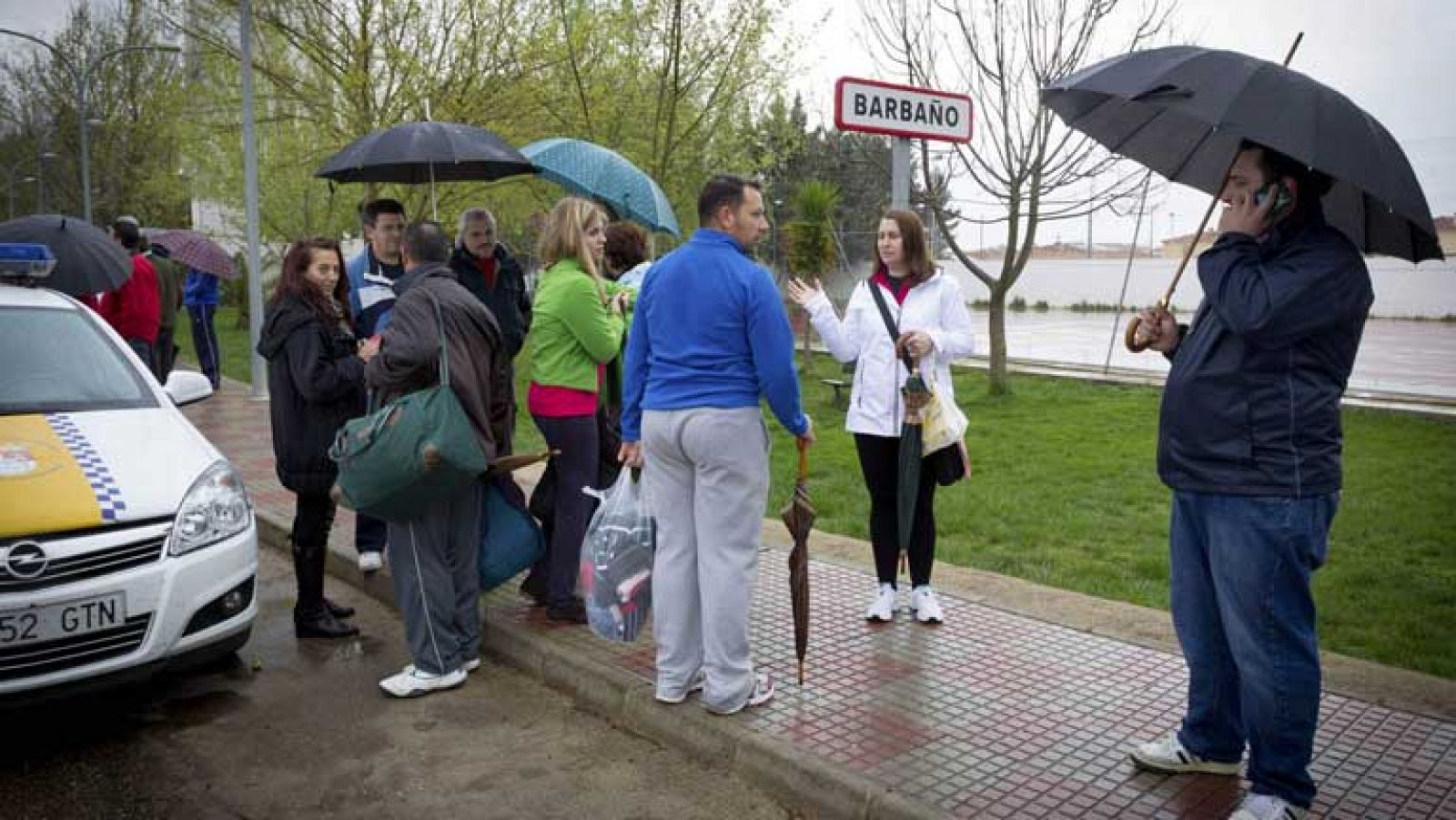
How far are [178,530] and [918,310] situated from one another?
326 cm

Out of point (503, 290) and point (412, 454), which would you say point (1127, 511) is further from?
point (412, 454)

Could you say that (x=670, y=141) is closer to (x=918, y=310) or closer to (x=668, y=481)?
(x=918, y=310)

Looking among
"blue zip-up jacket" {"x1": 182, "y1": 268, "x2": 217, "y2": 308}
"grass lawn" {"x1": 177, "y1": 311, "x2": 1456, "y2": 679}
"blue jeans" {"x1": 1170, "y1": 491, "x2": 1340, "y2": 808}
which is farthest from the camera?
"blue zip-up jacket" {"x1": 182, "y1": 268, "x2": 217, "y2": 308}

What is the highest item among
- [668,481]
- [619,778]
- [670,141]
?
[670,141]

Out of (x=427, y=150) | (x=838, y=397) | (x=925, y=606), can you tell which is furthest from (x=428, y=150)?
(x=838, y=397)

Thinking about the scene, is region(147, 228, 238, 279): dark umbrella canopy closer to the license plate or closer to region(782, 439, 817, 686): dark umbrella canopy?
the license plate

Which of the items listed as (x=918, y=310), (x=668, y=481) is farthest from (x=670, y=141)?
(x=668, y=481)

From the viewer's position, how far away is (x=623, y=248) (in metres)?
5.79

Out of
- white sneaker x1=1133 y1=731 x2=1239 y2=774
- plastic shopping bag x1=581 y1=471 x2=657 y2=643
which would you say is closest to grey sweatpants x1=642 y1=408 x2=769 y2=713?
plastic shopping bag x1=581 y1=471 x2=657 y2=643

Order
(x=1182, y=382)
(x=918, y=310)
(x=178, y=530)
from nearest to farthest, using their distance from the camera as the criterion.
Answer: (x=1182, y=382) < (x=178, y=530) < (x=918, y=310)

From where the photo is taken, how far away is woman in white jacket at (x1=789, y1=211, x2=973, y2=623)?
521 centimetres

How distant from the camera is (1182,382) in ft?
11.3

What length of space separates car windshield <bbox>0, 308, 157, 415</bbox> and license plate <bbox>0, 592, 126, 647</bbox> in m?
1.21

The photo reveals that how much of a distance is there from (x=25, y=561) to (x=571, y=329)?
2.27 metres
